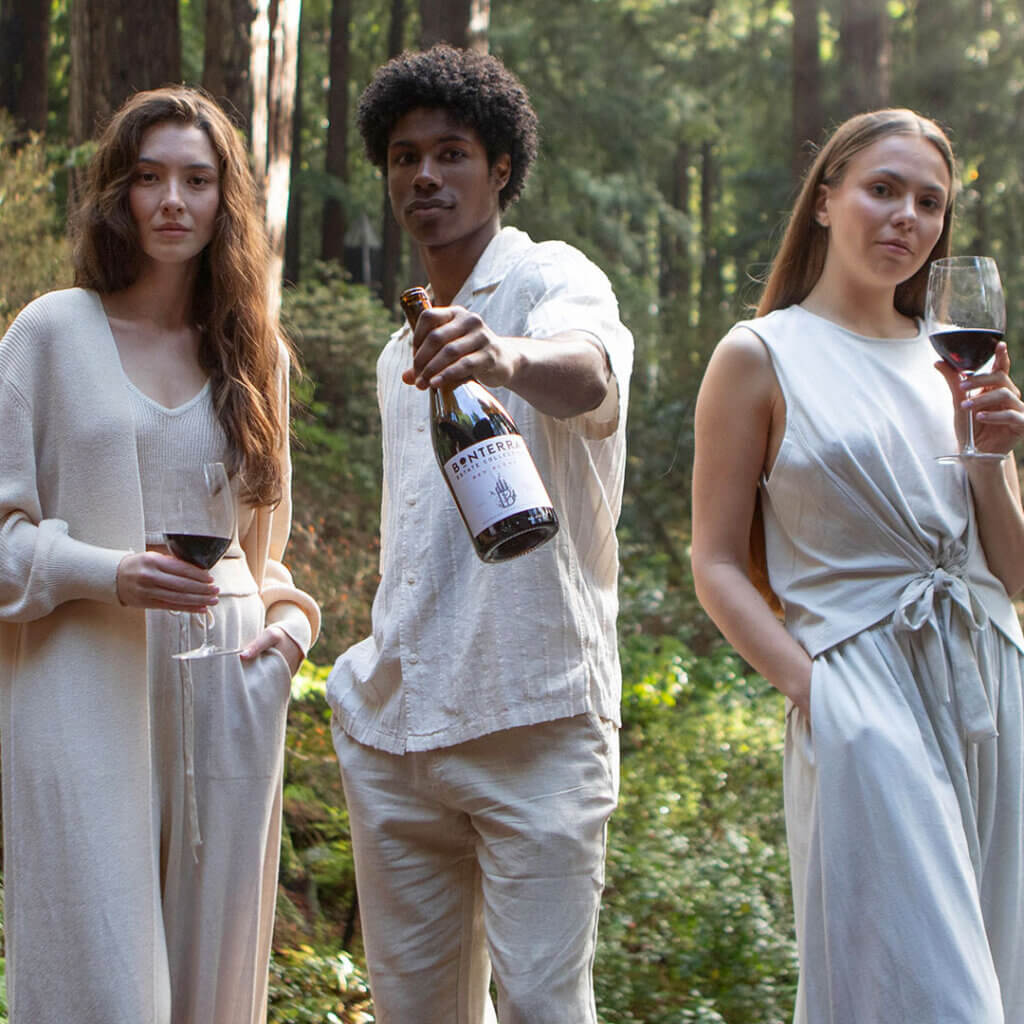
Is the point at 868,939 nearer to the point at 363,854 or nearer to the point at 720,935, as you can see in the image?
the point at 363,854

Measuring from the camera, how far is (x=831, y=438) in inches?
107

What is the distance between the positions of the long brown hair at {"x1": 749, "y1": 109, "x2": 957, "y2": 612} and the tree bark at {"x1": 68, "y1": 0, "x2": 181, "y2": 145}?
4745 millimetres

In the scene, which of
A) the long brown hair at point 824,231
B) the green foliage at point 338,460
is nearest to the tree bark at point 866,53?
the green foliage at point 338,460

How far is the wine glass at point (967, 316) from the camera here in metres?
2.65

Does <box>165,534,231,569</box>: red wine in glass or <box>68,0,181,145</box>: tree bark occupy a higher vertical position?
<box>68,0,181,145</box>: tree bark

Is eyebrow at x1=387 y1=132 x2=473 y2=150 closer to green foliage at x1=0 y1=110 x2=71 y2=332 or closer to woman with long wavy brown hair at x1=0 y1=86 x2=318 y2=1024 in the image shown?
woman with long wavy brown hair at x1=0 y1=86 x2=318 y2=1024

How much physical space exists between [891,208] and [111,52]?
515 cm

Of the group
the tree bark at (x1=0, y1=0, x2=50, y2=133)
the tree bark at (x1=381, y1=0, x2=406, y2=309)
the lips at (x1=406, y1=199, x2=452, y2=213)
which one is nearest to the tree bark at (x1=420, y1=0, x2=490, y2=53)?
the tree bark at (x1=0, y1=0, x2=50, y2=133)

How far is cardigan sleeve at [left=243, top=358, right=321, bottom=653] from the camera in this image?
3109mm

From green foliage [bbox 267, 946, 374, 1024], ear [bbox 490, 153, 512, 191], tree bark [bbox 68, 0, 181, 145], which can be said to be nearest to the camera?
ear [bbox 490, 153, 512, 191]

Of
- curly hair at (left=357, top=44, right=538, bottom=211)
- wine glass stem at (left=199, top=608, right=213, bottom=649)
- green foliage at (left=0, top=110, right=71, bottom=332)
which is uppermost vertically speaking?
green foliage at (left=0, top=110, right=71, bottom=332)

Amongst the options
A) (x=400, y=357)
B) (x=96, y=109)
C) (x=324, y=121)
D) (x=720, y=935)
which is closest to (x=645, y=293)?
(x=324, y=121)

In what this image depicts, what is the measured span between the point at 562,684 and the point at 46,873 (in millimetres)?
1115

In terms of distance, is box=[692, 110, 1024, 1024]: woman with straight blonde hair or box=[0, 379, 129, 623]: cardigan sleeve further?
box=[0, 379, 129, 623]: cardigan sleeve
